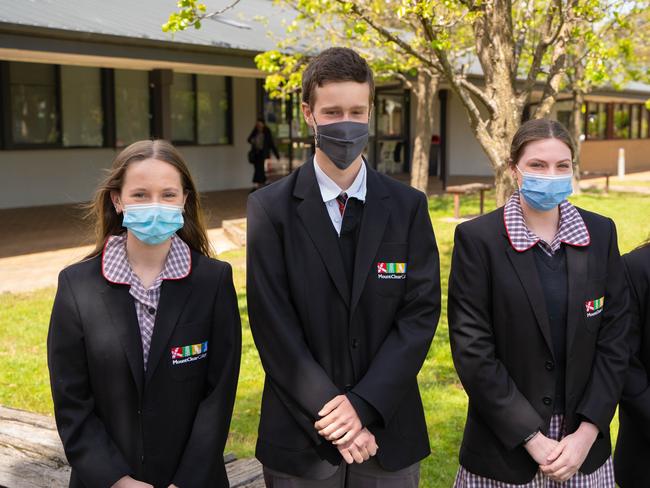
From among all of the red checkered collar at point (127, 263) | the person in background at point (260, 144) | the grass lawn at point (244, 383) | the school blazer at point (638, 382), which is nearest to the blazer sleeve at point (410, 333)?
the red checkered collar at point (127, 263)

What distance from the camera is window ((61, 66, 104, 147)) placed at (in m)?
16.4

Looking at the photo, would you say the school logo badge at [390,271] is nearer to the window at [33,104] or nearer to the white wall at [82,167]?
the white wall at [82,167]

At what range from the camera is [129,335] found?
8.49 ft

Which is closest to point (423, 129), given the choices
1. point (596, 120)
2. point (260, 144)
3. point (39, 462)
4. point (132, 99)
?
point (260, 144)

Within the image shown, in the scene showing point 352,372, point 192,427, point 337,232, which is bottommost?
point 192,427

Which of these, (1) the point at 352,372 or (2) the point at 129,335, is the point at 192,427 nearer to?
(2) the point at 129,335

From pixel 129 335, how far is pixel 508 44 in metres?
5.79

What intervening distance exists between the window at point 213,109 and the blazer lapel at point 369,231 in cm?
1704

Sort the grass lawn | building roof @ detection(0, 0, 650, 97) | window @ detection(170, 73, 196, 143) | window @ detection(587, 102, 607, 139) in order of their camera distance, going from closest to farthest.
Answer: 1. the grass lawn
2. building roof @ detection(0, 0, 650, 97)
3. window @ detection(170, 73, 196, 143)
4. window @ detection(587, 102, 607, 139)

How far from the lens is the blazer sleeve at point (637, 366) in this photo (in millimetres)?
2949

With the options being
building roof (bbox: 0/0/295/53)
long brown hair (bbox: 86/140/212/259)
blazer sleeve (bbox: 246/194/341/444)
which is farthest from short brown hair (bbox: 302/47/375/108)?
building roof (bbox: 0/0/295/53)

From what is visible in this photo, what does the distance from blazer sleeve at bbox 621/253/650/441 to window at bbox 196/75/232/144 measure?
1702cm

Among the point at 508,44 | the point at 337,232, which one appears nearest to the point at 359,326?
the point at 337,232

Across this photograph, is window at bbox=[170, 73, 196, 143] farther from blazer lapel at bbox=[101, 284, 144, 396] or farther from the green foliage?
blazer lapel at bbox=[101, 284, 144, 396]
